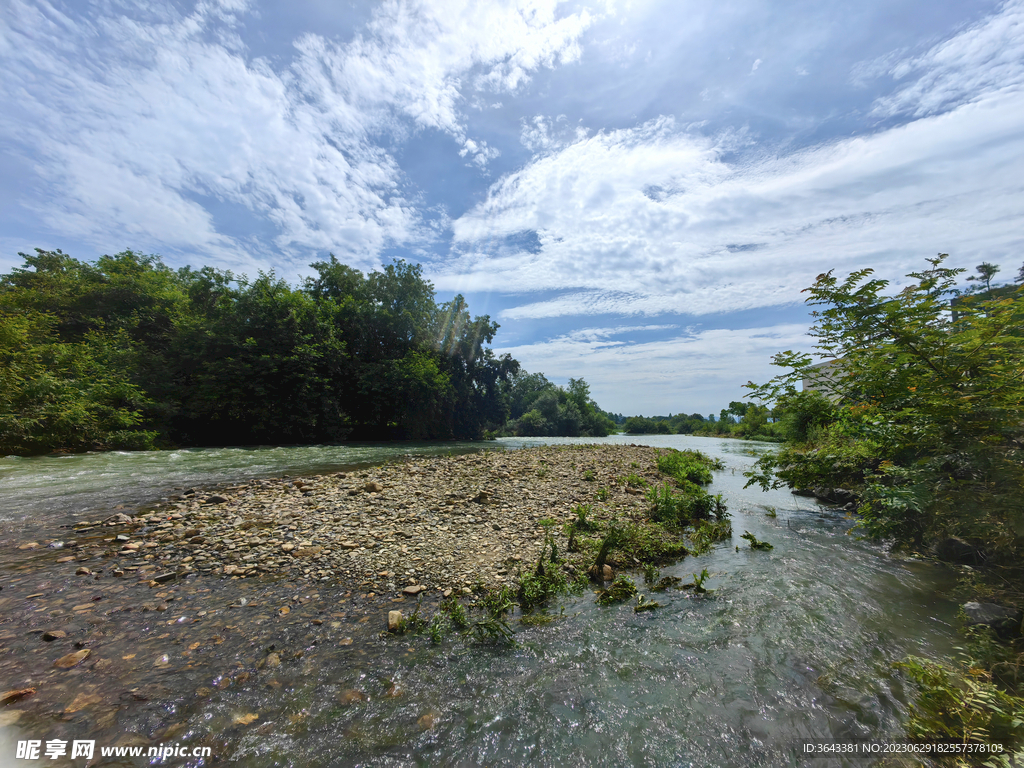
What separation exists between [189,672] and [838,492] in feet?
59.4

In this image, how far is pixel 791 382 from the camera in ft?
26.8

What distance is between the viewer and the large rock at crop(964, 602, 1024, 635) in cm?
437

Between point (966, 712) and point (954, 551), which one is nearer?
point (966, 712)

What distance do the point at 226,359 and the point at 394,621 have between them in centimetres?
3068

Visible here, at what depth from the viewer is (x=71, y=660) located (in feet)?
12.1

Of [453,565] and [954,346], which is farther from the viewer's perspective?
[453,565]

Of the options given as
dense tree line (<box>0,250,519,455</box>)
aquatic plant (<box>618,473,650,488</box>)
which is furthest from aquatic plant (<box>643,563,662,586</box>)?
dense tree line (<box>0,250,519,455</box>)

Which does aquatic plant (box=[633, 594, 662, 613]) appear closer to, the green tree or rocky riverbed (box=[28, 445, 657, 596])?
rocky riverbed (box=[28, 445, 657, 596])

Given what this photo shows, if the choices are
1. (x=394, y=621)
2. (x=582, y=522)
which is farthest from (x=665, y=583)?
(x=394, y=621)

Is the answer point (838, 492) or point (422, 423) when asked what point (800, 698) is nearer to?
point (838, 492)

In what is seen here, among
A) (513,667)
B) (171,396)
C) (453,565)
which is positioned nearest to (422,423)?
(171,396)

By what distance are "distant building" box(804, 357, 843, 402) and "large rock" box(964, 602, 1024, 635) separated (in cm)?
369

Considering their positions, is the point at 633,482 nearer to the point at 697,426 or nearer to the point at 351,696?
the point at 351,696

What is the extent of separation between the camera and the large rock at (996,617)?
4.37m
